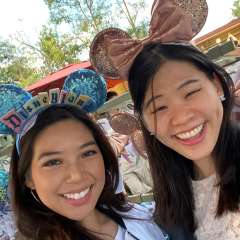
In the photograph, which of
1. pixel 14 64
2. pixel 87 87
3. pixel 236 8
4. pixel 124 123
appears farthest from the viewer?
pixel 236 8

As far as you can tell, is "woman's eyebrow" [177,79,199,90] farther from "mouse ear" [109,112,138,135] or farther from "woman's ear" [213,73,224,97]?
"mouse ear" [109,112,138,135]

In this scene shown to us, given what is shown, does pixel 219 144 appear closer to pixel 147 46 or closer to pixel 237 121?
pixel 237 121

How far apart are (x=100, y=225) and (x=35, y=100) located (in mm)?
617

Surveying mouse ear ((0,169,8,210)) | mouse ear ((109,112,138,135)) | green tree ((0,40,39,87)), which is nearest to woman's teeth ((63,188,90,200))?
mouse ear ((0,169,8,210))

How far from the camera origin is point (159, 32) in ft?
5.80

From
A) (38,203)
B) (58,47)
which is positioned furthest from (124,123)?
(58,47)

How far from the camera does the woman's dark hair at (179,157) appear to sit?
64.8 inches

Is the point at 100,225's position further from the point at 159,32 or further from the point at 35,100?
the point at 159,32

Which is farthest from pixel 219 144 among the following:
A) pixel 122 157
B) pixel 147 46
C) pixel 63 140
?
pixel 122 157

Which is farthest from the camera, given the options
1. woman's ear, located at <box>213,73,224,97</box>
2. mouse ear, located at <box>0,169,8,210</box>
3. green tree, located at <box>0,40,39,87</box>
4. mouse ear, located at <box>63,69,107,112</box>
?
green tree, located at <box>0,40,39,87</box>

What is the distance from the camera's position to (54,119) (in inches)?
68.7

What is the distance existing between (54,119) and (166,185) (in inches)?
23.7

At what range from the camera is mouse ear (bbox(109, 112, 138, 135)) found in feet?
8.05

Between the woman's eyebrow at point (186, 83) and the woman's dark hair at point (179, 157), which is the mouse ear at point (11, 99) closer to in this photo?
the woman's dark hair at point (179, 157)
